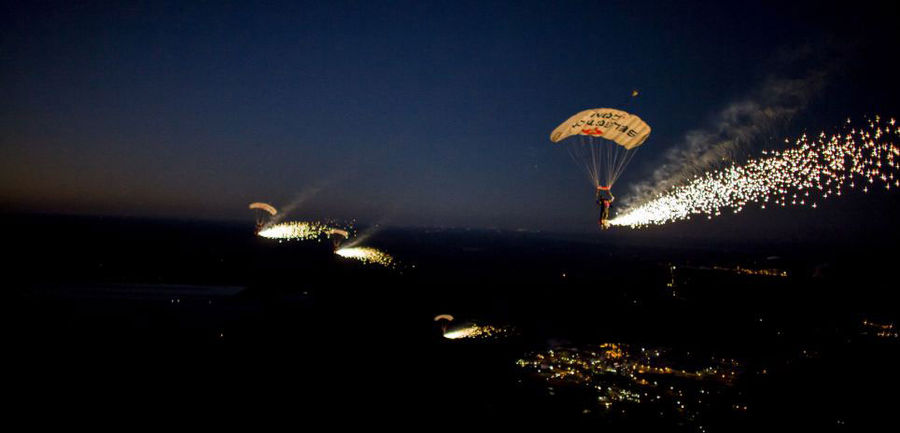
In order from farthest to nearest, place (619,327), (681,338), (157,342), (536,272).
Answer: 1. (536,272)
2. (619,327)
3. (681,338)
4. (157,342)

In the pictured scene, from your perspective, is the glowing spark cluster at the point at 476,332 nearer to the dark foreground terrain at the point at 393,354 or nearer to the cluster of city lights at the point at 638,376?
the dark foreground terrain at the point at 393,354

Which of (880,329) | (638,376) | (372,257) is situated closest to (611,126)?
(638,376)

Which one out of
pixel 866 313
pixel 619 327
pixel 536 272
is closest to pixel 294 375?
pixel 619 327

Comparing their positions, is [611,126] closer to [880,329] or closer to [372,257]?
[880,329]

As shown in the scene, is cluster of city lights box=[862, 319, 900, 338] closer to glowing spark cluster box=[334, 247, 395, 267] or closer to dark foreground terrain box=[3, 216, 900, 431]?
dark foreground terrain box=[3, 216, 900, 431]

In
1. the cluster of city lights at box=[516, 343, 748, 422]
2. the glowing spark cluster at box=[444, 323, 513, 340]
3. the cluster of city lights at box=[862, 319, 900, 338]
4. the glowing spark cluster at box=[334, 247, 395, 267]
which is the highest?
the cluster of city lights at box=[862, 319, 900, 338]

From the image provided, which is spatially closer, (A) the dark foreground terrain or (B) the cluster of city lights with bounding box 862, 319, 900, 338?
(A) the dark foreground terrain

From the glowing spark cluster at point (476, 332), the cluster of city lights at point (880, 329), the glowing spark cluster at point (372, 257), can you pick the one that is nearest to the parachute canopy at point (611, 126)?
the glowing spark cluster at point (476, 332)

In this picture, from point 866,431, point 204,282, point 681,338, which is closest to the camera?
point 866,431

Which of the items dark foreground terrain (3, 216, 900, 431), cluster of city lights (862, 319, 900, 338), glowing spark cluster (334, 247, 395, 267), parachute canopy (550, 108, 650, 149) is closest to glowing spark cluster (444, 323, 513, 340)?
dark foreground terrain (3, 216, 900, 431)

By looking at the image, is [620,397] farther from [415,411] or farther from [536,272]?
[536,272]

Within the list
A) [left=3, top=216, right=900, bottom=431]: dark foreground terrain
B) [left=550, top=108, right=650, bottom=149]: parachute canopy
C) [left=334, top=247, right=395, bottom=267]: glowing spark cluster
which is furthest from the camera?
[left=334, top=247, right=395, bottom=267]: glowing spark cluster
